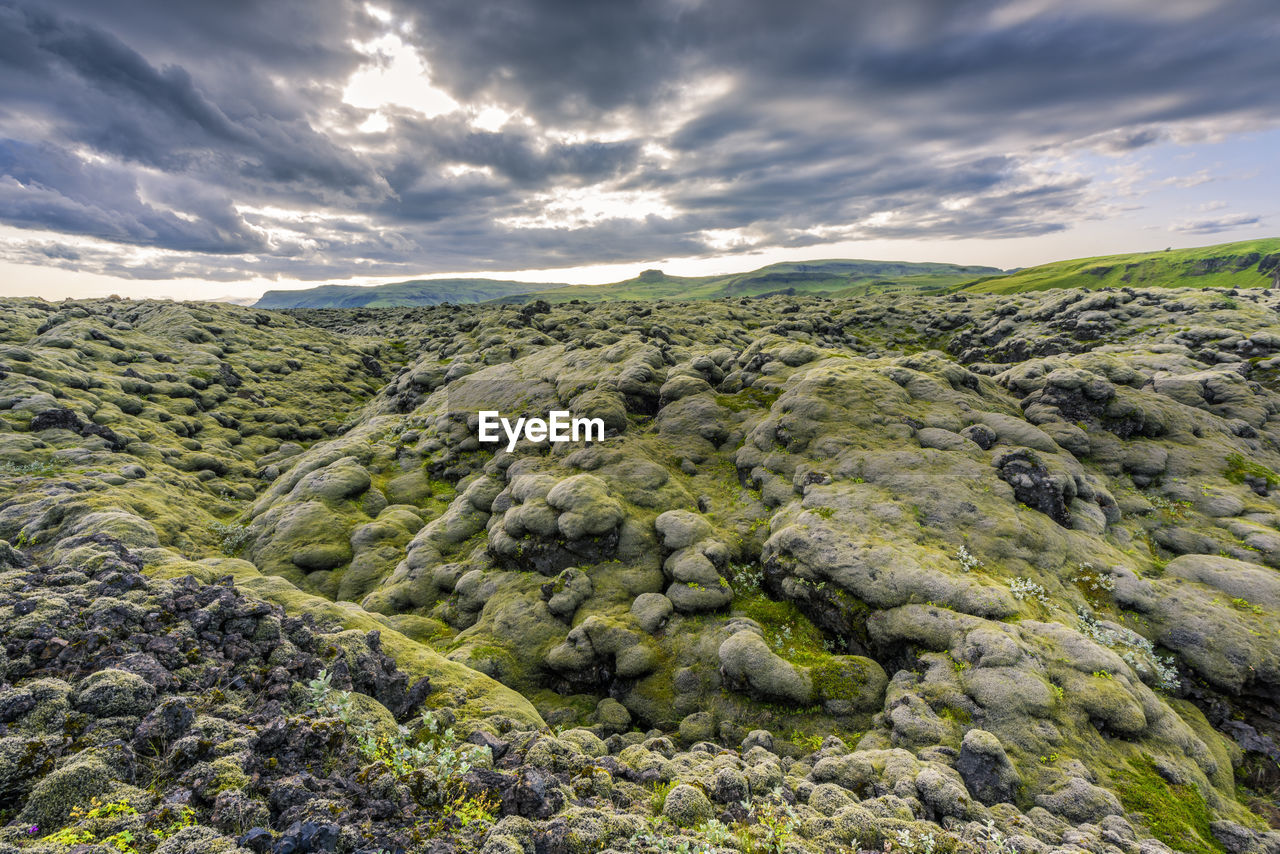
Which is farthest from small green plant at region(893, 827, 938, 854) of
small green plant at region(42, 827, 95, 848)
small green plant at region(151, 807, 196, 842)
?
small green plant at region(42, 827, 95, 848)

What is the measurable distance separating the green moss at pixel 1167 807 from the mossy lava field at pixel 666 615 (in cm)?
11

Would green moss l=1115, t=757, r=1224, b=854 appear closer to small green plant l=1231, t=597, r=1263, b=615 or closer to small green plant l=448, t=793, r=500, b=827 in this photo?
small green plant l=1231, t=597, r=1263, b=615

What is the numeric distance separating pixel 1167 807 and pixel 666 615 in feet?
57.9

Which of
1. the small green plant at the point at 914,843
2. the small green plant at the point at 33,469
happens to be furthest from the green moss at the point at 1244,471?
the small green plant at the point at 33,469

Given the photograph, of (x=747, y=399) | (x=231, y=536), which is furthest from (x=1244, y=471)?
(x=231, y=536)

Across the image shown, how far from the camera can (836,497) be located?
26.4 meters

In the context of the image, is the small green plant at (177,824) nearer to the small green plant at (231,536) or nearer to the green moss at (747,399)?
the small green plant at (231,536)

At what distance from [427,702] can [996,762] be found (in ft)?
58.8

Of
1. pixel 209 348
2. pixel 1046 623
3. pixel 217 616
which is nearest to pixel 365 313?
pixel 209 348

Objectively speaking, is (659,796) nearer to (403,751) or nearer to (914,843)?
(914,843)

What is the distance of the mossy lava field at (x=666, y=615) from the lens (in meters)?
Result: 9.40

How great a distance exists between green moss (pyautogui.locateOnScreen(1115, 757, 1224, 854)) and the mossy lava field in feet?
0.35

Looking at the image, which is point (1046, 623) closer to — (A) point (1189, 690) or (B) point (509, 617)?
(A) point (1189, 690)

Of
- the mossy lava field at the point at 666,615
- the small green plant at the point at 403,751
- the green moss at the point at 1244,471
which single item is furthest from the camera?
the green moss at the point at 1244,471
